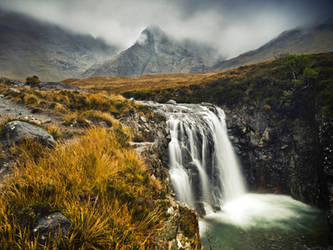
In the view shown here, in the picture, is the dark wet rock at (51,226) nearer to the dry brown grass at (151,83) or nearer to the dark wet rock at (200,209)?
the dark wet rock at (200,209)

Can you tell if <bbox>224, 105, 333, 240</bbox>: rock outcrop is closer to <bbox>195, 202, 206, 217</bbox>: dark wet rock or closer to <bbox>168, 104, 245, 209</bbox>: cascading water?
<bbox>168, 104, 245, 209</bbox>: cascading water

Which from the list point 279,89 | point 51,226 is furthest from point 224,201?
point 279,89

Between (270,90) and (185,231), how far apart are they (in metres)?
22.0

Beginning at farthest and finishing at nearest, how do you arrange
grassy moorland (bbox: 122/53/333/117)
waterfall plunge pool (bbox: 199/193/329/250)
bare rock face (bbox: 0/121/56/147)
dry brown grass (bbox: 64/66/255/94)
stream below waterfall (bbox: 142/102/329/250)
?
1. dry brown grass (bbox: 64/66/255/94)
2. grassy moorland (bbox: 122/53/333/117)
3. stream below waterfall (bbox: 142/102/329/250)
4. waterfall plunge pool (bbox: 199/193/329/250)
5. bare rock face (bbox: 0/121/56/147)

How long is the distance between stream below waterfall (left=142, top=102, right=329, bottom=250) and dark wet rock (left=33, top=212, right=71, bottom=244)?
7497mm

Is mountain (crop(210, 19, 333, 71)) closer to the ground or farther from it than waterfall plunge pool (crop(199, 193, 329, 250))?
farther from it

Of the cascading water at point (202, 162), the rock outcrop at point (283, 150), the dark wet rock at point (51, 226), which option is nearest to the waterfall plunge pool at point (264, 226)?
the cascading water at point (202, 162)

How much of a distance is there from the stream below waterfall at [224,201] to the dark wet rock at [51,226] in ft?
24.6

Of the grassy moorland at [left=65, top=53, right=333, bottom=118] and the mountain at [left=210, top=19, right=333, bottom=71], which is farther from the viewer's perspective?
the mountain at [left=210, top=19, right=333, bottom=71]

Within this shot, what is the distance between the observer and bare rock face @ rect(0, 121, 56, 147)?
3.54 metres

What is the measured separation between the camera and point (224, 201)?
13273 mm

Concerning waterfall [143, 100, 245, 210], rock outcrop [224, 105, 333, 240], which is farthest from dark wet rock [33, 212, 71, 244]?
rock outcrop [224, 105, 333, 240]

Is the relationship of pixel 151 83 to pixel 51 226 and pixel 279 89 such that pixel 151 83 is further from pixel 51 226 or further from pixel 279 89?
pixel 51 226

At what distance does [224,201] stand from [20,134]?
1462cm
